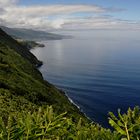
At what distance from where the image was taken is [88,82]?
197 metres

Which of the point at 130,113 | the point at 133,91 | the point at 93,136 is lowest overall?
the point at 133,91

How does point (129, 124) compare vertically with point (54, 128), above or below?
above

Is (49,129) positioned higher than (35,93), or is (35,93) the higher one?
(49,129)

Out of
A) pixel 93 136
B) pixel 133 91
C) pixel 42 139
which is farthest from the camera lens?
pixel 133 91

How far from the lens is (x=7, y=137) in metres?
7.57

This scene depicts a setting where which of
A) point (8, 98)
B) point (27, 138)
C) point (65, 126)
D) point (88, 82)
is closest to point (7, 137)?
point (27, 138)

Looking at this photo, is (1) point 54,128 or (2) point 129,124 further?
(1) point 54,128

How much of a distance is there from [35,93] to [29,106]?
53.3 feet

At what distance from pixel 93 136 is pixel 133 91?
170 m

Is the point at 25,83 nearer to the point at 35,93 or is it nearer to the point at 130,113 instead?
the point at 35,93

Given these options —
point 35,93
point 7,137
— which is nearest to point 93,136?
point 7,137

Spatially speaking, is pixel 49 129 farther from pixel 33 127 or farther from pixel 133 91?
pixel 133 91

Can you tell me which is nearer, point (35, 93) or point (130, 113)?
point (130, 113)

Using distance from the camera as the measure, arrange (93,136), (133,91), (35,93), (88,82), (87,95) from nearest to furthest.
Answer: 1. (93,136)
2. (35,93)
3. (87,95)
4. (133,91)
5. (88,82)
